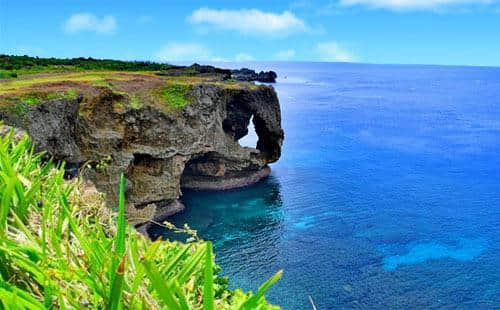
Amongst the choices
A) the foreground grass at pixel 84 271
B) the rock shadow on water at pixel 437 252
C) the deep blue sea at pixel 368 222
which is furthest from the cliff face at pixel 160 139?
the foreground grass at pixel 84 271

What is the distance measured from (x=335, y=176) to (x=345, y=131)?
29.3m

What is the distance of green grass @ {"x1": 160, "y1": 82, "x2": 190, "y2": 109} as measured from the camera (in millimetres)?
40938

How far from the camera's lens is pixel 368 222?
1580 inches

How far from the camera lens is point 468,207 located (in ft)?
144

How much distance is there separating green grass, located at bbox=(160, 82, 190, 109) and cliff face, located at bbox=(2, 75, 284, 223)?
0.40m

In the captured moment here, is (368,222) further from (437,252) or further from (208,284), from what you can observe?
(208,284)

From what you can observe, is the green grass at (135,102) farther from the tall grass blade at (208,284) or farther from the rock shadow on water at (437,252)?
the tall grass blade at (208,284)

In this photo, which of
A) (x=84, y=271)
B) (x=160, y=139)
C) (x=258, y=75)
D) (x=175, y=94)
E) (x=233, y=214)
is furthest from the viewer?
(x=258, y=75)

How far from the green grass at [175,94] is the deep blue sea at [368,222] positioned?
9940 millimetres

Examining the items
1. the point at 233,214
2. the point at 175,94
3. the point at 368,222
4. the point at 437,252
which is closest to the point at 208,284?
the point at 437,252

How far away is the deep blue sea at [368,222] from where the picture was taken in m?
29.0

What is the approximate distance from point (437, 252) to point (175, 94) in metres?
25.0

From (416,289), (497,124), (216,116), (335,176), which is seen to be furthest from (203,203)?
(497,124)

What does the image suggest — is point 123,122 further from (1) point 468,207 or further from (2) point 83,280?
(2) point 83,280
